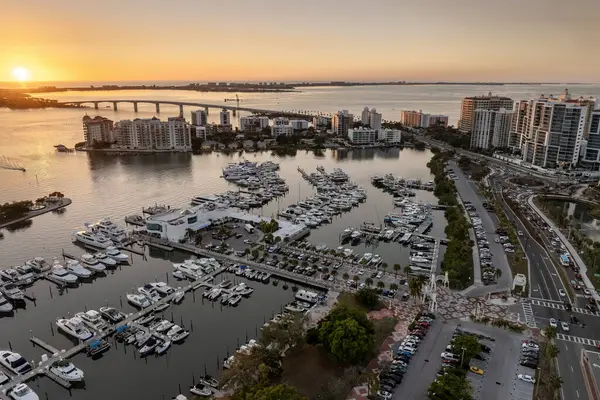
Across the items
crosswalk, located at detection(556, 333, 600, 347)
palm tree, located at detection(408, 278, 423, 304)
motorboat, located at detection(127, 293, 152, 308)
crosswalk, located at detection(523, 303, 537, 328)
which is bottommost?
motorboat, located at detection(127, 293, 152, 308)

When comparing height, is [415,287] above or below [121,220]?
above

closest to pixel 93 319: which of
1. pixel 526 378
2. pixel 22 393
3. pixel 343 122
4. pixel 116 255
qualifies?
pixel 22 393

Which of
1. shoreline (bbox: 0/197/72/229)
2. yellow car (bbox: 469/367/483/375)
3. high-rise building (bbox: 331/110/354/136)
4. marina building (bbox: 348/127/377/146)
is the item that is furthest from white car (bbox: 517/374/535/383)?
high-rise building (bbox: 331/110/354/136)

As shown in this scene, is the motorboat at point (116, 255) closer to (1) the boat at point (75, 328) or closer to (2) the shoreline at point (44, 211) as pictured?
(1) the boat at point (75, 328)

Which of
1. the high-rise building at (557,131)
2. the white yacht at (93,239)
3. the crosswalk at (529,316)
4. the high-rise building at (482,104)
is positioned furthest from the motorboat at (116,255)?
the high-rise building at (482,104)

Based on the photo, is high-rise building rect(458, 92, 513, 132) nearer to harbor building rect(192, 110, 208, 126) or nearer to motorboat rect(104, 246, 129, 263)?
harbor building rect(192, 110, 208, 126)

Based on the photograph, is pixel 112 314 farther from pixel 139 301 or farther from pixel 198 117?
pixel 198 117

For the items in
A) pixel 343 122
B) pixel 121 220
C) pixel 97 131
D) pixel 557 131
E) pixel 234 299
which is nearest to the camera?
pixel 234 299
